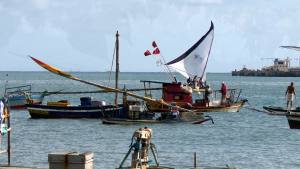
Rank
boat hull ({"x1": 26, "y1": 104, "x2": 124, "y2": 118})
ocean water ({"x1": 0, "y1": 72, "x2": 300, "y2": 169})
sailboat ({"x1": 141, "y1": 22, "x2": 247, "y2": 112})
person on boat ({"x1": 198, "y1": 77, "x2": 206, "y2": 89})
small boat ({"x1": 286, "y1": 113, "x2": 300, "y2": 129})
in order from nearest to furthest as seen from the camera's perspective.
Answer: ocean water ({"x1": 0, "y1": 72, "x2": 300, "y2": 169}), small boat ({"x1": 286, "y1": 113, "x2": 300, "y2": 129}), boat hull ({"x1": 26, "y1": 104, "x2": 124, "y2": 118}), sailboat ({"x1": 141, "y1": 22, "x2": 247, "y2": 112}), person on boat ({"x1": 198, "y1": 77, "x2": 206, "y2": 89})

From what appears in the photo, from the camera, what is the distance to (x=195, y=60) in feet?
270

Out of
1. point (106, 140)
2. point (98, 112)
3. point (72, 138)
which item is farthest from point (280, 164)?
point (98, 112)

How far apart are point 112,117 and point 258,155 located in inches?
732

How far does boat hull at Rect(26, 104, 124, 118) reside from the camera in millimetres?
63750

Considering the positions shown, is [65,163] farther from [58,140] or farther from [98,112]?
[98,112]

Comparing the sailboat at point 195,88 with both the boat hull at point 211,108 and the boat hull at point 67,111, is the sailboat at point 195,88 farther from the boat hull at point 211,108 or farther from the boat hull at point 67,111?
the boat hull at point 67,111

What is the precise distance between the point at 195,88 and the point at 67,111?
14139 mm

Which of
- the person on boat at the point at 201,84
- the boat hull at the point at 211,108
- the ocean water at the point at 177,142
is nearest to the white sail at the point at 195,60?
the person on boat at the point at 201,84

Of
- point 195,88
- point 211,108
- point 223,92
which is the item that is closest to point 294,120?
point 211,108

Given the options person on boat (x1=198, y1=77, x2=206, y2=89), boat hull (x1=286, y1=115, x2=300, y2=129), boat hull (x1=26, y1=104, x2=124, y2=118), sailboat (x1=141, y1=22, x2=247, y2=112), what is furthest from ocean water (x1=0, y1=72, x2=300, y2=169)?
person on boat (x1=198, y1=77, x2=206, y2=89)

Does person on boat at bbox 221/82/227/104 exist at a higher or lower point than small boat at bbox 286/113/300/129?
higher

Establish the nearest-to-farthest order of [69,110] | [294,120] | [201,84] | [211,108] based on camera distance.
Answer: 1. [294,120]
2. [69,110]
3. [211,108]
4. [201,84]

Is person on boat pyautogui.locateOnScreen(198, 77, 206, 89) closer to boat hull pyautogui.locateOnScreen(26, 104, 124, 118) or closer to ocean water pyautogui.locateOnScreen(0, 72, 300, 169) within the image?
ocean water pyautogui.locateOnScreen(0, 72, 300, 169)

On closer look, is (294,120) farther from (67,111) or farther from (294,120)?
(67,111)
